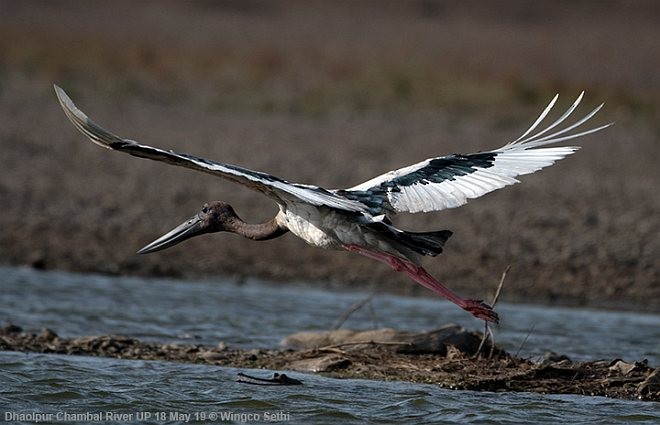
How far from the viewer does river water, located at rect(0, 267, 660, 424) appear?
297 inches

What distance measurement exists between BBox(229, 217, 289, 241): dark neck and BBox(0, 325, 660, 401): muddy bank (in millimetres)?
906

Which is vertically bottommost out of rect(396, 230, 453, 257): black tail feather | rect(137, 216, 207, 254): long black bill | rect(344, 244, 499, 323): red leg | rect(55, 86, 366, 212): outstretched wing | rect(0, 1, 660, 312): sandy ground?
rect(344, 244, 499, 323): red leg

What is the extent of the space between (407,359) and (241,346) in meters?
1.54

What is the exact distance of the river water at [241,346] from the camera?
7547mm

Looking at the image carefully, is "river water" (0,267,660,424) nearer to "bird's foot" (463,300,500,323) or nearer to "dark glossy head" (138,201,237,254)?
"bird's foot" (463,300,500,323)

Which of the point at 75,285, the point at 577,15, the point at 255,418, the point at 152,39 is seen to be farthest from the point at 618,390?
the point at 577,15

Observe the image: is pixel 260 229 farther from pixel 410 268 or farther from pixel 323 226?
pixel 410 268

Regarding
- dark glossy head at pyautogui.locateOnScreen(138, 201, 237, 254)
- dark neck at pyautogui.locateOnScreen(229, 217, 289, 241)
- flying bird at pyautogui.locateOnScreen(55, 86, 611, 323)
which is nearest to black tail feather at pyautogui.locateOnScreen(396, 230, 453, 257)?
flying bird at pyautogui.locateOnScreen(55, 86, 611, 323)

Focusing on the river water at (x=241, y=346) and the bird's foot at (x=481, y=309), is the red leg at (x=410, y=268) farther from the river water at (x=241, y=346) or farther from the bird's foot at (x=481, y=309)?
the river water at (x=241, y=346)

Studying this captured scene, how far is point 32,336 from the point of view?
9141 mm

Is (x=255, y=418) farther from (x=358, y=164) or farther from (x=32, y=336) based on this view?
(x=358, y=164)

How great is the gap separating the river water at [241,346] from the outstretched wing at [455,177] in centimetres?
123

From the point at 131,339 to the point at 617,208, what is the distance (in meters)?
7.52

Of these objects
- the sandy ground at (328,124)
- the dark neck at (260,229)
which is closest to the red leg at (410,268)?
the dark neck at (260,229)
